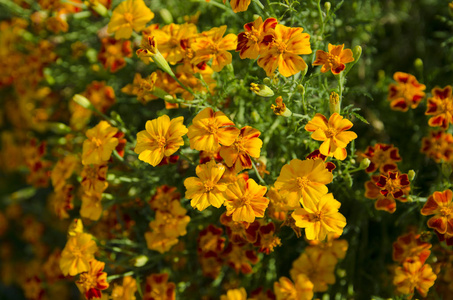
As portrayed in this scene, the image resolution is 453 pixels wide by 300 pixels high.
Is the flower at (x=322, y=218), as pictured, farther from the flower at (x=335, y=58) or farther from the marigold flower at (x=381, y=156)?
the flower at (x=335, y=58)

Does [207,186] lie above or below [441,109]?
below

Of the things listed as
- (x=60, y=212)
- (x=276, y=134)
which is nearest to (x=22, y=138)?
(x=60, y=212)

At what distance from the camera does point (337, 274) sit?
5.83 feet

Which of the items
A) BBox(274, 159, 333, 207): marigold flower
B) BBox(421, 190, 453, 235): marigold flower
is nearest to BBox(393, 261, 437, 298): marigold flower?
BBox(421, 190, 453, 235): marigold flower

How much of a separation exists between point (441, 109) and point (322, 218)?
0.69 m

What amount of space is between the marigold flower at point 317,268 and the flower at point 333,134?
537 mm

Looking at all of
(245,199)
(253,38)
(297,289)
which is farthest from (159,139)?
(297,289)

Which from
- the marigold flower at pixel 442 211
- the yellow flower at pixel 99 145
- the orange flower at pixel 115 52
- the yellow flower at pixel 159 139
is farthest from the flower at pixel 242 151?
the orange flower at pixel 115 52

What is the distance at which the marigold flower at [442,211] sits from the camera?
1385mm

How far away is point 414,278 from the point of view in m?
1.47

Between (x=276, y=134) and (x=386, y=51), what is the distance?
1.05 meters

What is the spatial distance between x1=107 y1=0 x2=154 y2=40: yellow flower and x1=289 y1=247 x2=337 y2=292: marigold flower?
1.14 meters

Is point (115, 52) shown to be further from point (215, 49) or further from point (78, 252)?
point (78, 252)

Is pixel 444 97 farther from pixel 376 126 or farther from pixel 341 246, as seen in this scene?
pixel 341 246
